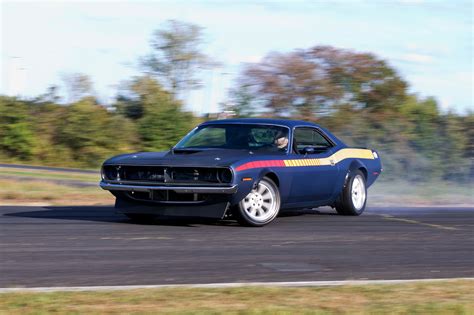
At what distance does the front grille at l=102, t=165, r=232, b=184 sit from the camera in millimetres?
10516

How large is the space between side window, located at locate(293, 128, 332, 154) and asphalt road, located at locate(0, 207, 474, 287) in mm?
988

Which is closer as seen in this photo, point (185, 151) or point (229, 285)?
point (229, 285)

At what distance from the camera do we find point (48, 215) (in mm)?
11961

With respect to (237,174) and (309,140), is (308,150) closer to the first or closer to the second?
(309,140)

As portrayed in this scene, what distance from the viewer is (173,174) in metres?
10.7

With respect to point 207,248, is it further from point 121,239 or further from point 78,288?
point 78,288

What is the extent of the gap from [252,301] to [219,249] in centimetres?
273

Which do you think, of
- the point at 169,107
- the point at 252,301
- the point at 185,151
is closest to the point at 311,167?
the point at 185,151

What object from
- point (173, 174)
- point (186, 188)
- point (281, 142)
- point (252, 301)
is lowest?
point (252, 301)

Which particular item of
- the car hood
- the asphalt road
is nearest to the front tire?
the asphalt road

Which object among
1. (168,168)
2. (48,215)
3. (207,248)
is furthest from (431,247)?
(48,215)

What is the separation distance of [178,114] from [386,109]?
26.8ft

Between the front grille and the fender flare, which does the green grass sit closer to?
the fender flare

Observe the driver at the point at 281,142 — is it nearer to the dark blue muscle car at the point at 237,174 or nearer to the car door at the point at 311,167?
the dark blue muscle car at the point at 237,174
